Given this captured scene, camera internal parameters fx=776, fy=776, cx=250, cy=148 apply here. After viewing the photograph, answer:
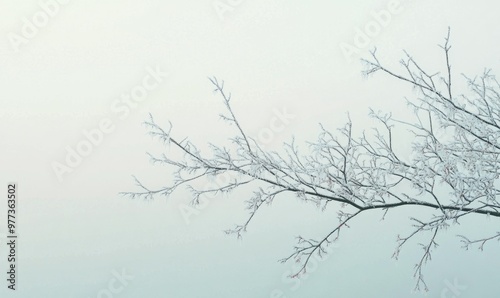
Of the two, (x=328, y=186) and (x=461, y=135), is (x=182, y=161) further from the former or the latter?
(x=461, y=135)

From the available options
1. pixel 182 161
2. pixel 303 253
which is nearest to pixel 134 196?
pixel 182 161

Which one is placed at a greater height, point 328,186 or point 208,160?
point 208,160

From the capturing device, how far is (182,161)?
6.32m

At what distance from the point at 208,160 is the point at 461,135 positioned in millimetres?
2110

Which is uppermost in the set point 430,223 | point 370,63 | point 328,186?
point 370,63

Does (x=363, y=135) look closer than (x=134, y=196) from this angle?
No

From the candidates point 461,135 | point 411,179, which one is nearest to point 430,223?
point 411,179

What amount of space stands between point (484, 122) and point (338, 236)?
1.57m

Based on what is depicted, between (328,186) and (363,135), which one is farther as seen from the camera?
(363,135)

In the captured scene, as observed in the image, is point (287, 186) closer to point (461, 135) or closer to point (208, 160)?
point (208, 160)

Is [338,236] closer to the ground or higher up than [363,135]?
closer to the ground

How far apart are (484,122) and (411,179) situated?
0.81 metres

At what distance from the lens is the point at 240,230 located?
6438 millimetres

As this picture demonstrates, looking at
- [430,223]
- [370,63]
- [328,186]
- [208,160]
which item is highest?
[370,63]
